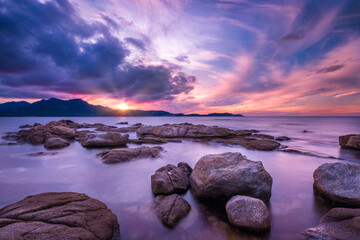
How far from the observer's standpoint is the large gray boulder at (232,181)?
5.23 meters

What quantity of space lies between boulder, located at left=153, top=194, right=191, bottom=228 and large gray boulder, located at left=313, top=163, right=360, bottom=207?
4.74m

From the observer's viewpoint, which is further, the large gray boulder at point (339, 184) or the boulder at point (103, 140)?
the boulder at point (103, 140)

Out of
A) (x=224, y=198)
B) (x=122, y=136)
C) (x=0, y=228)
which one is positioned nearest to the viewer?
(x=0, y=228)

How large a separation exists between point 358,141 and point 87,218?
66.2 feet

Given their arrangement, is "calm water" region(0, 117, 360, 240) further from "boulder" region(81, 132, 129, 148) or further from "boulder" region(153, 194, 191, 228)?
"boulder" region(81, 132, 129, 148)

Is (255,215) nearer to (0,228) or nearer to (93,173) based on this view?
(0,228)

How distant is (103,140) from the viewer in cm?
1491

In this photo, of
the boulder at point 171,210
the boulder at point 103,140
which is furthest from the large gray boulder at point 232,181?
the boulder at point 103,140

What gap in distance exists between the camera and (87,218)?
3.70m

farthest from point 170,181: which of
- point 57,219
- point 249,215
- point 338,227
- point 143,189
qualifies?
point 338,227

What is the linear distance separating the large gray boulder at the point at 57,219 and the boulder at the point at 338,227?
4672 mm

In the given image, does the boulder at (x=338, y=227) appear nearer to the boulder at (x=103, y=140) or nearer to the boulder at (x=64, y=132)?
the boulder at (x=103, y=140)

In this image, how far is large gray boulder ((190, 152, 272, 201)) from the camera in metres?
5.23

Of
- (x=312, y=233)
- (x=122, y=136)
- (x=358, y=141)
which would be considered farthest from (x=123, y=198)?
(x=358, y=141)
